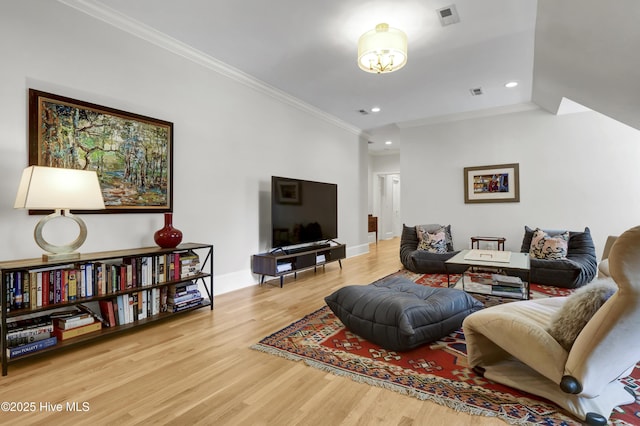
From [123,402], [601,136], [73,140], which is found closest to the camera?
[123,402]

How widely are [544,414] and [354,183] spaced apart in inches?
219

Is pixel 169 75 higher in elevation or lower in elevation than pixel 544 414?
higher

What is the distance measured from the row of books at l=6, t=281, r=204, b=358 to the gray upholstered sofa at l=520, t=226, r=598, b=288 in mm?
4213

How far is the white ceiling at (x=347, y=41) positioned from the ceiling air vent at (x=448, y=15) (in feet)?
0.14

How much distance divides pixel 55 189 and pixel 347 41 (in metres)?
2.91

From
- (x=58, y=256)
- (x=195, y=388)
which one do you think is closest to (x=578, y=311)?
(x=195, y=388)

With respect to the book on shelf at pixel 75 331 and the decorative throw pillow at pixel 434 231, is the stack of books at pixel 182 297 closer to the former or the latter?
the book on shelf at pixel 75 331

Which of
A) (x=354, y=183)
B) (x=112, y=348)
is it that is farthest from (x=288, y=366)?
(x=354, y=183)

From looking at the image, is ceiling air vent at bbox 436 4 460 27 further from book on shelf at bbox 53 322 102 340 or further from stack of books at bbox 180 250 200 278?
book on shelf at bbox 53 322 102 340

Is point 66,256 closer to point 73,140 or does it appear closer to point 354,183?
point 73,140

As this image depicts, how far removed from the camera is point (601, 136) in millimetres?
4977

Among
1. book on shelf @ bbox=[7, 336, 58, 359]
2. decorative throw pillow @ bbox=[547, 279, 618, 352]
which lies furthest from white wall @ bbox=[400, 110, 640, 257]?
book on shelf @ bbox=[7, 336, 58, 359]

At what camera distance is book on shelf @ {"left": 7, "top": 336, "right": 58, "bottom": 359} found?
6.79ft

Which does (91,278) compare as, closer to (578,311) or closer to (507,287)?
(578,311)
